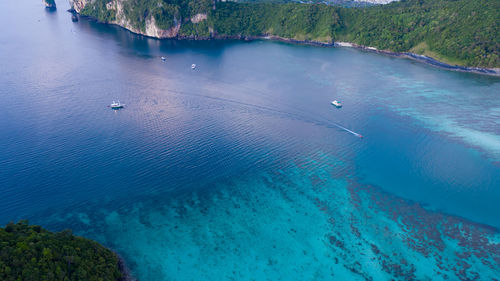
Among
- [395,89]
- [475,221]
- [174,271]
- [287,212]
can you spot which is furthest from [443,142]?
[174,271]

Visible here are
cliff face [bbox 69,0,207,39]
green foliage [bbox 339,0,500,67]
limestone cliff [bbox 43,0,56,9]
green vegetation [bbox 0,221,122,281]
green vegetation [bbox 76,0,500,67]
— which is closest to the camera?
green vegetation [bbox 0,221,122,281]

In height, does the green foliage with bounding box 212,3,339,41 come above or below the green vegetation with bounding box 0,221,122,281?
above

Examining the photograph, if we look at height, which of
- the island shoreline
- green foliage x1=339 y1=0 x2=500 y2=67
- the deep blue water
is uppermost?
green foliage x1=339 y1=0 x2=500 y2=67

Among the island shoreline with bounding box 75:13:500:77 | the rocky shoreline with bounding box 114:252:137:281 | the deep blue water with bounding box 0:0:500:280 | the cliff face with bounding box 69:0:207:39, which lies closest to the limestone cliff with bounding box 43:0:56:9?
the cliff face with bounding box 69:0:207:39

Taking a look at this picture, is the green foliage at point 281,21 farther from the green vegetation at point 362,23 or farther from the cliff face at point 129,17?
the cliff face at point 129,17

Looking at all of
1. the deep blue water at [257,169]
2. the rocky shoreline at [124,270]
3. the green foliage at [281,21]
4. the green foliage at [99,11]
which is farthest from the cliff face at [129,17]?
the rocky shoreline at [124,270]

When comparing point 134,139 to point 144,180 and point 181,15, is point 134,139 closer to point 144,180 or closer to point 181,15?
point 144,180

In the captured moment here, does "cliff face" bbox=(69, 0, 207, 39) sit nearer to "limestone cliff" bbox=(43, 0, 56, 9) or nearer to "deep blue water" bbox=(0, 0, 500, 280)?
"limestone cliff" bbox=(43, 0, 56, 9)
